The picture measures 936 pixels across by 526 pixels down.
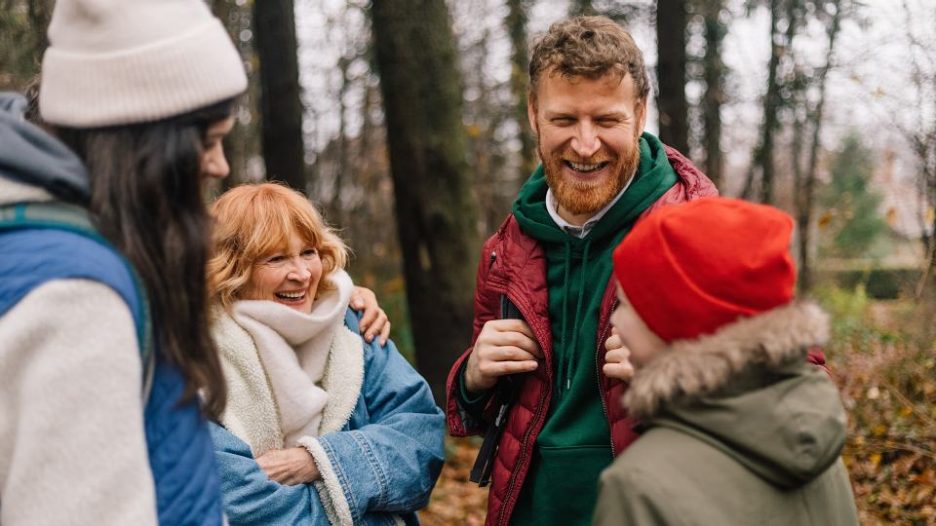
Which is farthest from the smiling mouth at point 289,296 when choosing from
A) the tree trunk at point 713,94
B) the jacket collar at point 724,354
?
the tree trunk at point 713,94

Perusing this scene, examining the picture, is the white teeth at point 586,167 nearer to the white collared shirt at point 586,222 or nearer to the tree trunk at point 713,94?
the white collared shirt at point 586,222

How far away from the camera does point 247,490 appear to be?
2490 millimetres

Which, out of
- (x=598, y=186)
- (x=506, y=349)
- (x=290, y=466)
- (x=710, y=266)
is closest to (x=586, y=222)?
(x=598, y=186)

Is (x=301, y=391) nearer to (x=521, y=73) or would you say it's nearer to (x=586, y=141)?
(x=586, y=141)

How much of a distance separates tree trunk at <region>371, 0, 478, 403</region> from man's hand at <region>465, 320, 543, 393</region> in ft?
13.7

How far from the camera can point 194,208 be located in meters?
1.66

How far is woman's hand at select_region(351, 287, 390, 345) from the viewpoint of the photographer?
9.87 ft

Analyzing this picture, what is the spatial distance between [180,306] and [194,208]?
20 cm

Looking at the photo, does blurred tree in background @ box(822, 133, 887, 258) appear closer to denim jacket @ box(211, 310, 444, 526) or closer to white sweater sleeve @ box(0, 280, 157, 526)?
denim jacket @ box(211, 310, 444, 526)

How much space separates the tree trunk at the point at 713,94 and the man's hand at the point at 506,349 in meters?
13.0

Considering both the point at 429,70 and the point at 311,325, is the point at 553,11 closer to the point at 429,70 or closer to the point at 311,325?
the point at 429,70

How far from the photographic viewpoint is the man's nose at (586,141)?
8.61ft

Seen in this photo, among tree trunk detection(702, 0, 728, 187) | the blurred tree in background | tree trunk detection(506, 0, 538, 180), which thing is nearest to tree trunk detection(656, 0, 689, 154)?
tree trunk detection(506, 0, 538, 180)

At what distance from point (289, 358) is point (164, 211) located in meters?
1.18
